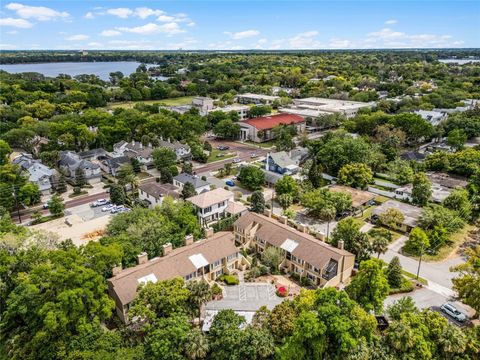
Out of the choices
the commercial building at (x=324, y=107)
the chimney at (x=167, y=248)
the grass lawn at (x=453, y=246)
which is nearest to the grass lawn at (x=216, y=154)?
the commercial building at (x=324, y=107)

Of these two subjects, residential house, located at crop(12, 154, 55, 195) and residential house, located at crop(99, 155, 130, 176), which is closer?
residential house, located at crop(12, 154, 55, 195)

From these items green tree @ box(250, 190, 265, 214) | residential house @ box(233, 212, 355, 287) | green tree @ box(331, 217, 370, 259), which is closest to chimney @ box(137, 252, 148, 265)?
residential house @ box(233, 212, 355, 287)

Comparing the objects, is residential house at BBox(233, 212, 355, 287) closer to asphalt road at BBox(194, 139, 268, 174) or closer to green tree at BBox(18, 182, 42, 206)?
asphalt road at BBox(194, 139, 268, 174)

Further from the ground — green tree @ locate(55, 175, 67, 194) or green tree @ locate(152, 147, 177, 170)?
green tree @ locate(152, 147, 177, 170)

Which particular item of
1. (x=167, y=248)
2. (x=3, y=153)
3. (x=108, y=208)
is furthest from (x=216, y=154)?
(x=167, y=248)

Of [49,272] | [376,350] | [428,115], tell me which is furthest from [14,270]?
[428,115]

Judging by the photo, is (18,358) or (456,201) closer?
(18,358)

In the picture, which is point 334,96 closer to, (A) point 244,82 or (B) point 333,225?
(A) point 244,82
